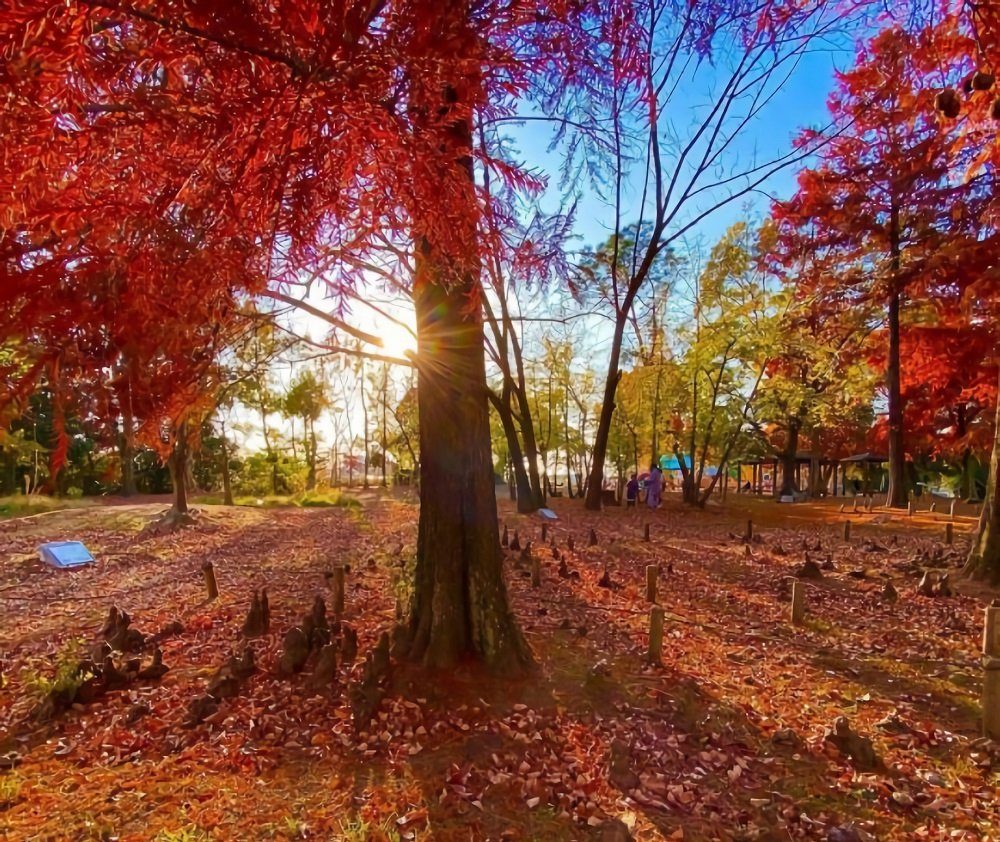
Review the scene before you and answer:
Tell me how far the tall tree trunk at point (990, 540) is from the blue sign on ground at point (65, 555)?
41.4ft

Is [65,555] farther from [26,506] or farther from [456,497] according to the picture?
[26,506]

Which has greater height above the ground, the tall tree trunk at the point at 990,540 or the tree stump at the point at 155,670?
the tall tree trunk at the point at 990,540

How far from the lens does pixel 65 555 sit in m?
9.12

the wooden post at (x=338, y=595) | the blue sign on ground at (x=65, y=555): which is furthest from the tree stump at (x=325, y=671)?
the blue sign on ground at (x=65, y=555)

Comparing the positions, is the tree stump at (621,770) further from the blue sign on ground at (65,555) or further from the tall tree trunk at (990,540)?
the blue sign on ground at (65,555)

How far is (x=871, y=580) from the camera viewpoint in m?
7.95

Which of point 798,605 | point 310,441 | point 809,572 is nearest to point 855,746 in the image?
point 798,605

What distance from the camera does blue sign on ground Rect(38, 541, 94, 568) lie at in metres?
9.02

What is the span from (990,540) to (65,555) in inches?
514

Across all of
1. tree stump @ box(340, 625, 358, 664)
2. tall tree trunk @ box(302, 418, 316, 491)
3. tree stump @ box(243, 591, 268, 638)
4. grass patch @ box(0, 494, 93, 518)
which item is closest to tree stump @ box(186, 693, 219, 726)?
tree stump @ box(340, 625, 358, 664)

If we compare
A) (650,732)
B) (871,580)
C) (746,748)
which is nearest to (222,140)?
(650,732)

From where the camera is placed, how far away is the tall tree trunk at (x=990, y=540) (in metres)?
7.17

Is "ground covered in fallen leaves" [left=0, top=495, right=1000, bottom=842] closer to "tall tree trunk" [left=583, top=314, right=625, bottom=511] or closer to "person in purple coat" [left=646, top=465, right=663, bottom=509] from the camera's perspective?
"tall tree trunk" [left=583, top=314, right=625, bottom=511]

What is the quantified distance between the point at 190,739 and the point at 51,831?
2.80 ft
